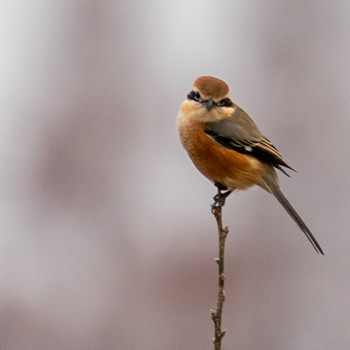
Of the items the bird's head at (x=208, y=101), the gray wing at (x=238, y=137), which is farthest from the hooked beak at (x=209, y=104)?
the gray wing at (x=238, y=137)

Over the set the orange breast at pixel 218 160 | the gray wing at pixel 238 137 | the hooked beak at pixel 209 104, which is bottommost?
the orange breast at pixel 218 160

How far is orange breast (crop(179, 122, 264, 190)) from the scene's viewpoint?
171 inches

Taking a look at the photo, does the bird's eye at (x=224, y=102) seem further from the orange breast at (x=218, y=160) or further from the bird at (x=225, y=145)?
the orange breast at (x=218, y=160)

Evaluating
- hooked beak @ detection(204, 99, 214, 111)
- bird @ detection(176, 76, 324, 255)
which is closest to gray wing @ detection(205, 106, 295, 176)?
bird @ detection(176, 76, 324, 255)

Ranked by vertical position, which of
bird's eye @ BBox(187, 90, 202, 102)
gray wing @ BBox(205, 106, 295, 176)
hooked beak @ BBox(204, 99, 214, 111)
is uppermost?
bird's eye @ BBox(187, 90, 202, 102)

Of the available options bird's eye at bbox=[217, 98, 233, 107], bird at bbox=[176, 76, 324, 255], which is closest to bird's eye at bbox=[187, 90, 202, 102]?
bird at bbox=[176, 76, 324, 255]

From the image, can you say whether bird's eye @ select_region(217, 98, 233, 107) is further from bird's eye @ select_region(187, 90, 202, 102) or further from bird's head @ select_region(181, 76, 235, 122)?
bird's eye @ select_region(187, 90, 202, 102)

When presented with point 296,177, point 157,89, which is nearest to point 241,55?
point 157,89

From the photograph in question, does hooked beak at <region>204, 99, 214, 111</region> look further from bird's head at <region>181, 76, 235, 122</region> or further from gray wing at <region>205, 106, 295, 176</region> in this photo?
gray wing at <region>205, 106, 295, 176</region>

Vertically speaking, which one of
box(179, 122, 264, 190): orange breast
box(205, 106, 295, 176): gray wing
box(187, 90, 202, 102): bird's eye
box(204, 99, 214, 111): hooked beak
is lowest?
box(179, 122, 264, 190): orange breast

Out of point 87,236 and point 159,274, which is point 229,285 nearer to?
point 159,274

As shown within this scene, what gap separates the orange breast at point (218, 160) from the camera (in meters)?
4.35

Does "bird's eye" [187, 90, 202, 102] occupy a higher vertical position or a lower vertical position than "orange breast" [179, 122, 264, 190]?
higher

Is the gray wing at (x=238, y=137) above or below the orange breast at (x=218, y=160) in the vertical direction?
above
